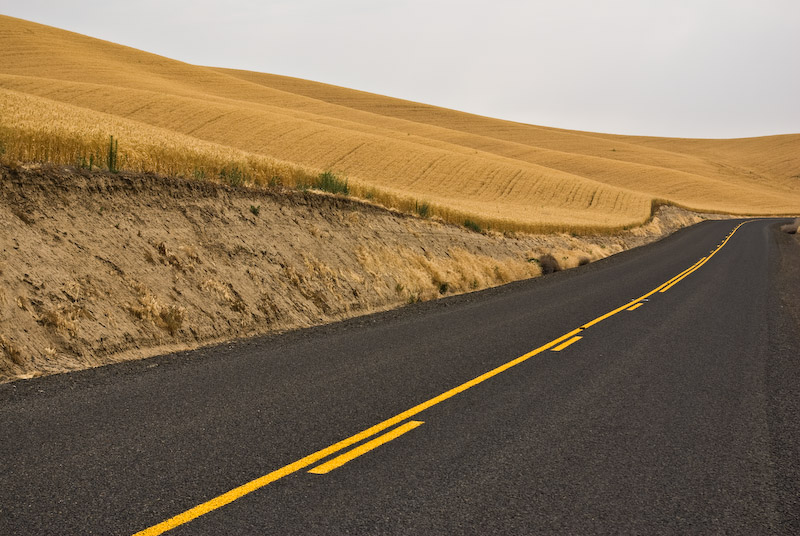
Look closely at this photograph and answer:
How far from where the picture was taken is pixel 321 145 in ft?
166

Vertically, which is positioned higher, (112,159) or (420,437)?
(112,159)

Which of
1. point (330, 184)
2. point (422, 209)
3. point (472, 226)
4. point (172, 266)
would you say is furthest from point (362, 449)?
point (472, 226)

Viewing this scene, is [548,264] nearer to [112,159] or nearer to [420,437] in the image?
[112,159]

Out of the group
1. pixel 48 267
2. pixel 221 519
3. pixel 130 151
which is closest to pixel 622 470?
pixel 221 519

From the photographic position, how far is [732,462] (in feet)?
17.8

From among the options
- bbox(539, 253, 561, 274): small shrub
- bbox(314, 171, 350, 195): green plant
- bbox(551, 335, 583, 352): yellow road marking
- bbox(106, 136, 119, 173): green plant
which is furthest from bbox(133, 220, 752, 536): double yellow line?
bbox(539, 253, 561, 274): small shrub

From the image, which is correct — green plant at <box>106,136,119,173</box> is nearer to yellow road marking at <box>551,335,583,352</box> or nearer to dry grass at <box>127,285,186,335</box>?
dry grass at <box>127,285,186,335</box>

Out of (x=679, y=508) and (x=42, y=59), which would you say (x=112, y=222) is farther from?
(x=42, y=59)

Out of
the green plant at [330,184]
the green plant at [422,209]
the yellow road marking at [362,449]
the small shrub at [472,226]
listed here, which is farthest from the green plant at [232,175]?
the yellow road marking at [362,449]

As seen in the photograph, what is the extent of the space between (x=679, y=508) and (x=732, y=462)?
1.21 metres

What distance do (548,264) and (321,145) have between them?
30847 mm

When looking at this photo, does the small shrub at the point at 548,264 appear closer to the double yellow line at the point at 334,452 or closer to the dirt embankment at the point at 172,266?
the dirt embankment at the point at 172,266

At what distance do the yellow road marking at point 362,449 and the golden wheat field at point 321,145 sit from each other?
8978 millimetres

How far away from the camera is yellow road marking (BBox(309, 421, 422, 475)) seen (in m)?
4.99
